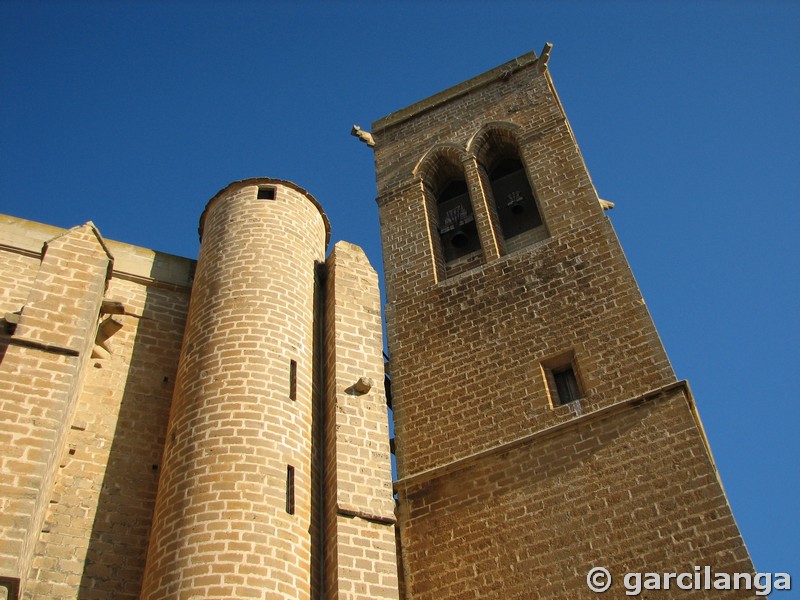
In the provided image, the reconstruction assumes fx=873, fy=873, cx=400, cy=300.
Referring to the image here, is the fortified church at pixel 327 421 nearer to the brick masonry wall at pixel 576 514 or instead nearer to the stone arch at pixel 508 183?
the brick masonry wall at pixel 576 514

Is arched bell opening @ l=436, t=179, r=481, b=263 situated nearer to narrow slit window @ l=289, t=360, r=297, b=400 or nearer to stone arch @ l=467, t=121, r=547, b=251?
stone arch @ l=467, t=121, r=547, b=251

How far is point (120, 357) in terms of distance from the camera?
8.75 meters

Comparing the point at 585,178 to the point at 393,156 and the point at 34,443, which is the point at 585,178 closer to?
the point at 393,156

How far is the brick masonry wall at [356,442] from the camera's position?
6.94m

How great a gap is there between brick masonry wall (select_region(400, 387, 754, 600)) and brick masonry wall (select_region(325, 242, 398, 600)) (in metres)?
1.96

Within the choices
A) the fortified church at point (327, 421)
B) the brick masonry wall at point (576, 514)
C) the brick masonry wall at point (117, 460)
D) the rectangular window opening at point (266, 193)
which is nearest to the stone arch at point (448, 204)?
the fortified church at point (327, 421)

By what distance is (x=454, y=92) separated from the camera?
53.4 ft

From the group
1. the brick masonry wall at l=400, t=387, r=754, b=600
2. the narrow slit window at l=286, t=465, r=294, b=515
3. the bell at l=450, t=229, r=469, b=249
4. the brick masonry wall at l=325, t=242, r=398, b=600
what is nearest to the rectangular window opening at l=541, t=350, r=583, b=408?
the brick masonry wall at l=400, t=387, r=754, b=600

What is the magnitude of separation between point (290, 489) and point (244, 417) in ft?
2.41

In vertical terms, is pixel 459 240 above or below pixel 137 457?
above

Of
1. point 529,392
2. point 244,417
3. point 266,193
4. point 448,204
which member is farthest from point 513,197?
point 244,417

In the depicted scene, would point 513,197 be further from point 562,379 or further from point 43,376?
point 43,376

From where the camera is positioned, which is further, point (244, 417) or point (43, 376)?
point (244, 417)

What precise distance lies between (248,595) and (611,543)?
387 centimetres
